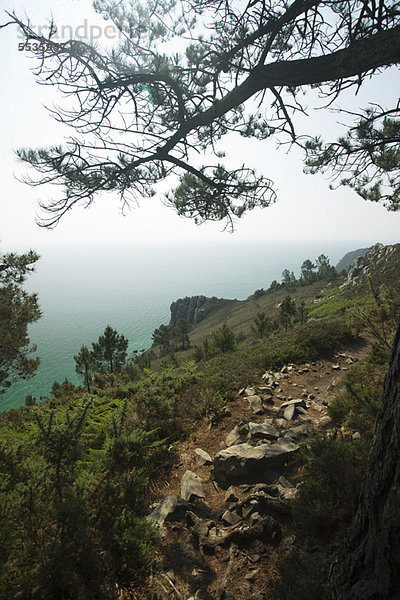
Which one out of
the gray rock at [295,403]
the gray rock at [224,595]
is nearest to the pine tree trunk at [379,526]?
the gray rock at [224,595]

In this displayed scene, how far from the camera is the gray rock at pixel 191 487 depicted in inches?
136

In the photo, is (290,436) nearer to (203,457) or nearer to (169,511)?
(203,457)

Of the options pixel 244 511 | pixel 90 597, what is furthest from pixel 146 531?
pixel 244 511

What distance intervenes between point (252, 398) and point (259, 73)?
18.2 feet

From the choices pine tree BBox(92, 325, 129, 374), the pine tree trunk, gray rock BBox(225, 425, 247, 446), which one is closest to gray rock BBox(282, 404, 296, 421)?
gray rock BBox(225, 425, 247, 446)

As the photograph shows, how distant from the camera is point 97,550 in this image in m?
2.15

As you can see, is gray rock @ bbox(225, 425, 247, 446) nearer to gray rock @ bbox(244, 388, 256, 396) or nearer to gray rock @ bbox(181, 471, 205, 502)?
gray rock @ bbox(181, 471, 205, 502)

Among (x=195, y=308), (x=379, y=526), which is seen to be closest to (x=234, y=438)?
(x=379, y=526)

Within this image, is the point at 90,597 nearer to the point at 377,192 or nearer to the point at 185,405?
the point at 185,405

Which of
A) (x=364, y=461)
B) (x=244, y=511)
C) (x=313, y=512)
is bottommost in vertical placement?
(x=244, y=511)

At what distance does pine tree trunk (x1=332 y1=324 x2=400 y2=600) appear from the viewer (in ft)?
4.09

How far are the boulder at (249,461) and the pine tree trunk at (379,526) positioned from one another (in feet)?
6.90

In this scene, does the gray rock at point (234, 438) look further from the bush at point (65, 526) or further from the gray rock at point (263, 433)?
the bush at point (65, 526)

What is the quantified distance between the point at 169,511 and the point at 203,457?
4.40 ft
